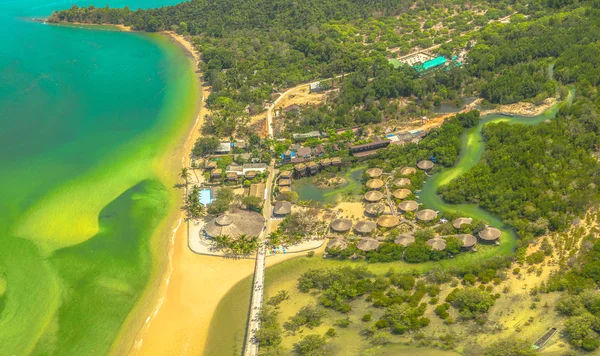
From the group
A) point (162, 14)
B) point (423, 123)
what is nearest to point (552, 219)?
point (423, 123)

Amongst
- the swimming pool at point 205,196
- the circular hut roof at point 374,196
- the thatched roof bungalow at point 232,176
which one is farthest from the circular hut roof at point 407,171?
the swimming pool at point 205,196

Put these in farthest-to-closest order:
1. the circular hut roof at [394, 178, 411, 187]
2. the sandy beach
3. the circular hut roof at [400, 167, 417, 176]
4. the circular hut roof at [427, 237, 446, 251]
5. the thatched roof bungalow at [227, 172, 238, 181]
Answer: the thatched roof bungalow at [227, 172, 238, 181], the circular hut roof at [400, 167, 417, 176], the circular hut roof at [394, 178, 411, 187], the circular hut roof at [427, 237, 446, 251], the sandy beach

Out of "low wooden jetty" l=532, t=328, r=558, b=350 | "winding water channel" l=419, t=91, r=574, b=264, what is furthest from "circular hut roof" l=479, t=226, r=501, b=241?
"low wooden jetty" l=532, t=328, r=558, b=350

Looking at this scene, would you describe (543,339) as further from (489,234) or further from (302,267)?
(302,267)

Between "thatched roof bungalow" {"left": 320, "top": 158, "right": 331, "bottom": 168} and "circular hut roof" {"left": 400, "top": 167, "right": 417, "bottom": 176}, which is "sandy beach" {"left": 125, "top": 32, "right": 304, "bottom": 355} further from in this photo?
"circular hut roof" {"left": 400, "top": 167, "right": 417, "bottom": 176}

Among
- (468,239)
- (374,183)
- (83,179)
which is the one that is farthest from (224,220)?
(83,179)

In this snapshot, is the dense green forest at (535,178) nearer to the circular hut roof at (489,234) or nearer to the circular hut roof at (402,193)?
the circular hut roof at (489,234)
